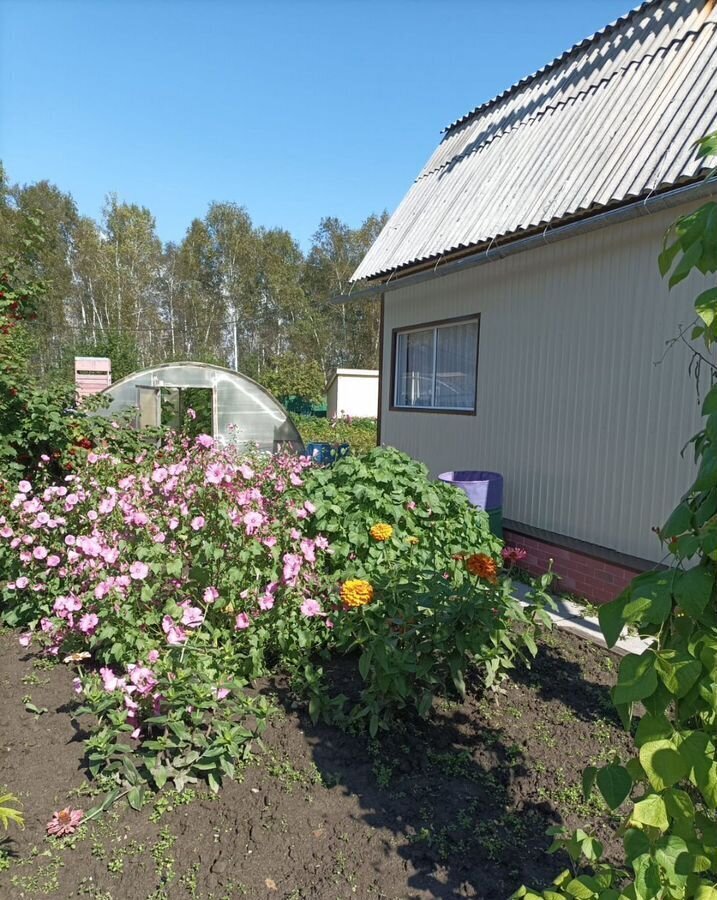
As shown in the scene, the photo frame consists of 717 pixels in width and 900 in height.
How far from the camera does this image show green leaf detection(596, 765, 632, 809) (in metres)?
1.19

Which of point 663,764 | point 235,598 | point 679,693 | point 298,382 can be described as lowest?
point 235,598

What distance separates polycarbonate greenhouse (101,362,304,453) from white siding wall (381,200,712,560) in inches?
229

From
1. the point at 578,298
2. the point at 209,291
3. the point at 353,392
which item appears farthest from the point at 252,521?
the point at 209,291

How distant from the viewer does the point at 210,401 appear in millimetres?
12109

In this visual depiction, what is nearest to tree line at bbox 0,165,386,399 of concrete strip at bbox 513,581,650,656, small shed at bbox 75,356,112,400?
small shed at bbox 75,356,112,400

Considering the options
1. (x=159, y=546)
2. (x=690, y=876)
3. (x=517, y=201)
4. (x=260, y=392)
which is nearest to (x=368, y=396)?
(x=260, y=392)

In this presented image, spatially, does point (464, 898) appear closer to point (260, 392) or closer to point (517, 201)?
point (517, 201)

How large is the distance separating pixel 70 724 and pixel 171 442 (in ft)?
8.17

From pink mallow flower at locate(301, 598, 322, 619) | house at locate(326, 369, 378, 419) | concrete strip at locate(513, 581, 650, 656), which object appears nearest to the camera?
pink mallow flower at locate(301, 598, 322, 619)

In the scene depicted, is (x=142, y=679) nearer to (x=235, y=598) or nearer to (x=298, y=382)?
(x=235, y=598)

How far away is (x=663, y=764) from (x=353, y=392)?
25188 millimetres

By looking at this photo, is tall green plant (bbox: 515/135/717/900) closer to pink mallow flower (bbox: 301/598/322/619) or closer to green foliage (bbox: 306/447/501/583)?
pink mallow flower (bbox: 301/598/322/619)

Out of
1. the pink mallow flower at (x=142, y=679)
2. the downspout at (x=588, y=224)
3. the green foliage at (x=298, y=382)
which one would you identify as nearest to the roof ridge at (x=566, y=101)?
the downspout at (x=588, y=224)

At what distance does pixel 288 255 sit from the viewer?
124 feet
